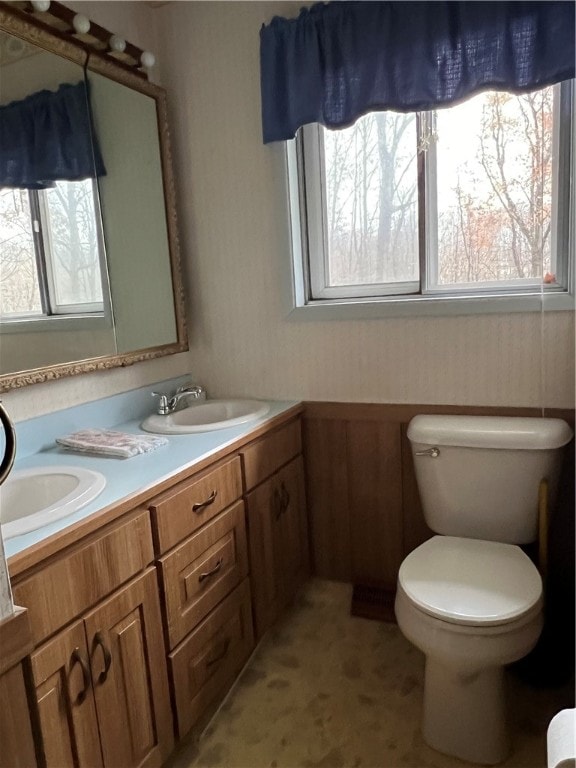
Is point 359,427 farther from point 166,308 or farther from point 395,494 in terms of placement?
point 166,308

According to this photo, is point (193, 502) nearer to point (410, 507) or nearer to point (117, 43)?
point (410, 507)

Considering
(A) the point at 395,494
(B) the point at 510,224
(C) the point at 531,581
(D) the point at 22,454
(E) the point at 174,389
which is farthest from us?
(E) the point at 174,389

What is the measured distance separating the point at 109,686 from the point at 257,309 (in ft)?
4.44

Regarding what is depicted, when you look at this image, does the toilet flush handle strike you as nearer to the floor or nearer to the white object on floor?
the floor

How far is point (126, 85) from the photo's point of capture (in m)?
1.91

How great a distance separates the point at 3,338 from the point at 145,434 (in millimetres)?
502

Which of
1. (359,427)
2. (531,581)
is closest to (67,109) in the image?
(359,427)

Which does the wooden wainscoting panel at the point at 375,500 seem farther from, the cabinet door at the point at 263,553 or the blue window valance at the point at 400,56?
the blue window valance at the point at 400,56

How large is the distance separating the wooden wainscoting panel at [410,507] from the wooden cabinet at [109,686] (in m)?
1.01

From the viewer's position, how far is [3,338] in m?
1.48

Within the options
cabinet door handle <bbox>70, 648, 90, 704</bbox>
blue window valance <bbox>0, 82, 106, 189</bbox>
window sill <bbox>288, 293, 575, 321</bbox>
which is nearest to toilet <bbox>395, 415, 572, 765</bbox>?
window sill <bbox>288, 293, 575, 321</bbox>

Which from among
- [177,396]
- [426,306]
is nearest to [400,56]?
[426,306]

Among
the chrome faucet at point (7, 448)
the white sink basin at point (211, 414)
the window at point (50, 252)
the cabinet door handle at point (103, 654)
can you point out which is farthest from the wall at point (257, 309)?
the chrome faucet at point (7, 448)

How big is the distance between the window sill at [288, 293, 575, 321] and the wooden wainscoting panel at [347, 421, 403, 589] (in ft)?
1.33
